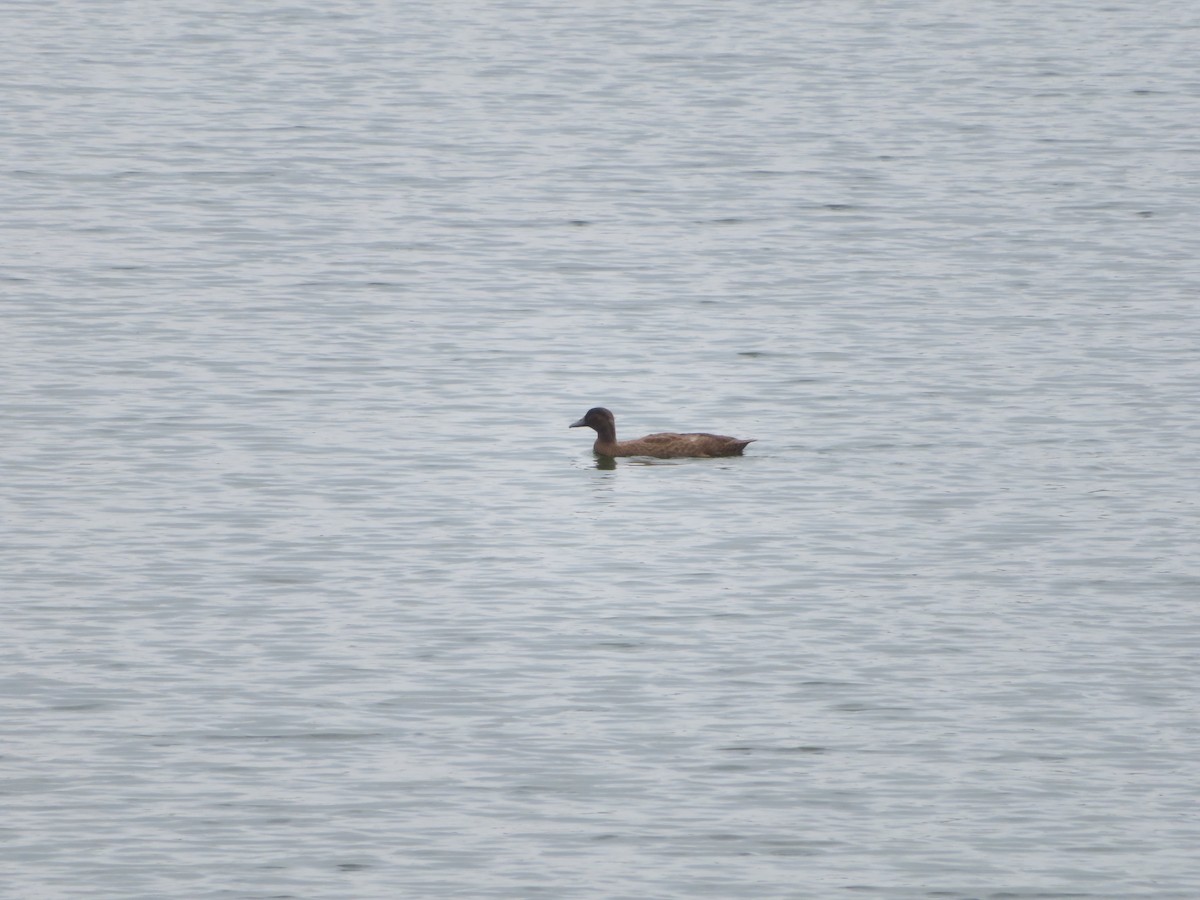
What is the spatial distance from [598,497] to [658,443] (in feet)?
5.10

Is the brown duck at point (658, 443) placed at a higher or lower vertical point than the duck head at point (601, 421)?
lower

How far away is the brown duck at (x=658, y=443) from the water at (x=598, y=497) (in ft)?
0.67

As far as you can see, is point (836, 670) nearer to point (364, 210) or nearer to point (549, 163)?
point (364, 210)

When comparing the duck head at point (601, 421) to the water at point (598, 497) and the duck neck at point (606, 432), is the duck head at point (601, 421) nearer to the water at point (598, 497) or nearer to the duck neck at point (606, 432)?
the duck neck at point (606, 432)

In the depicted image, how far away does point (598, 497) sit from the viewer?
872 inches

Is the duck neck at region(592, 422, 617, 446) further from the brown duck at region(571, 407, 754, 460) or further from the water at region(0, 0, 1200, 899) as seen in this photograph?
the water at region(0, 0, 1200, 899)

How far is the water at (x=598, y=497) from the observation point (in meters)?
14.0

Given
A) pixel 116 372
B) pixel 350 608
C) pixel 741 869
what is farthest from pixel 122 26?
pixel 741 869

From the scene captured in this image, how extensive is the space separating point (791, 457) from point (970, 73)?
26.8 meters

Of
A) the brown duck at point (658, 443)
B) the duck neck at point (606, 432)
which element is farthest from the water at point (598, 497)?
the duck neck at point (606, 432)

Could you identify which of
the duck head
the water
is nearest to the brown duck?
the duck head

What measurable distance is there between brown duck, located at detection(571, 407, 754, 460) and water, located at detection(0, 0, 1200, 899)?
0.20m

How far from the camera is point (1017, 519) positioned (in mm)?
20766

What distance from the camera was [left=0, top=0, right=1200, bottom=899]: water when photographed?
14.0 m
